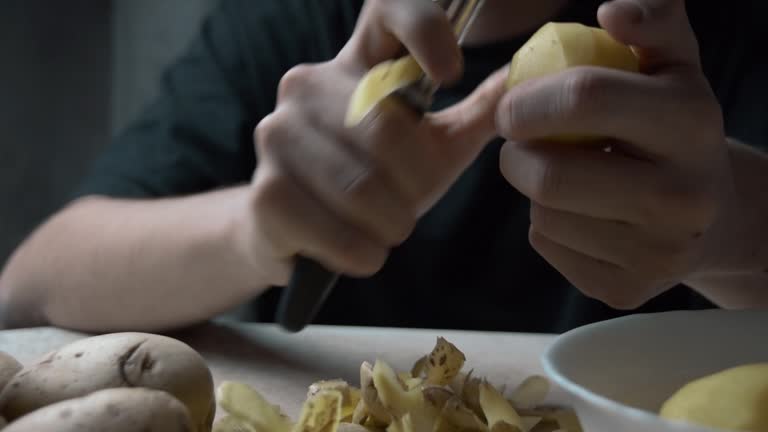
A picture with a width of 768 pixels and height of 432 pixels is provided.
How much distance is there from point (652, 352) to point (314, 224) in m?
0.19

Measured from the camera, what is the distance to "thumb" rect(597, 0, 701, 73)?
1.21ft

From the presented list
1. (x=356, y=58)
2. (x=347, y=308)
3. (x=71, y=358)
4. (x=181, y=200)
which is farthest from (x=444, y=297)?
(x=71, y=358)

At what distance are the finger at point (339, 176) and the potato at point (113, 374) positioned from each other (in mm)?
119

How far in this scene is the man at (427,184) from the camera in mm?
382

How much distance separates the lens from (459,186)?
821 millimetres

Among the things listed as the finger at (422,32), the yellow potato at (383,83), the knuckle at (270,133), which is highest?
the finger at (422,32)

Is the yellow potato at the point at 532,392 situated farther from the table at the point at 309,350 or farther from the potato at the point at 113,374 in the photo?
the potato at the point at 113,374

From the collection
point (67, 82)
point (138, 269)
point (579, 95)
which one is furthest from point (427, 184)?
point (67, 82)

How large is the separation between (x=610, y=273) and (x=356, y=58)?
0.18 m

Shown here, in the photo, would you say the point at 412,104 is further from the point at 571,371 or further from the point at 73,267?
the point at 73,267

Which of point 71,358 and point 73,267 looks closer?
point 71,358

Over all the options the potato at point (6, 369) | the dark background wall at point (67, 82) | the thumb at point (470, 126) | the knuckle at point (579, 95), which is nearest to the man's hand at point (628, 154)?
the knuckle at point (579, 95)

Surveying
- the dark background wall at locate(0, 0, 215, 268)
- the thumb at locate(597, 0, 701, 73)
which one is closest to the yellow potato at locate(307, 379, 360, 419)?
the thumb at locate(597, 0, 701, 73)

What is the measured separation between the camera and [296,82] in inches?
19.4
